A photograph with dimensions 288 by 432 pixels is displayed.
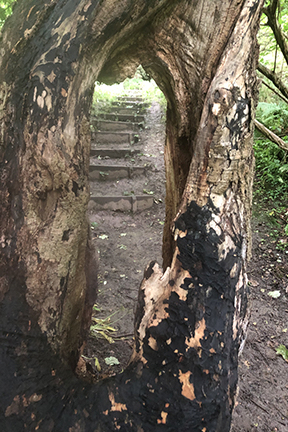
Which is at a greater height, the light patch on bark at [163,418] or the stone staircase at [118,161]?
the stone staircase at [118,161]

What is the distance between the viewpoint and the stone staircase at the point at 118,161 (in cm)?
604

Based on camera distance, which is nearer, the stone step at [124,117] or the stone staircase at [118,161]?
the stone staircase at [118,161]

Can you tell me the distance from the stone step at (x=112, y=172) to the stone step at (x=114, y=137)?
169 cm

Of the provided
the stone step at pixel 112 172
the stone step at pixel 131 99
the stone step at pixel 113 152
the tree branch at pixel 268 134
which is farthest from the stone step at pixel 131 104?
the tree branch at pixel 268 134

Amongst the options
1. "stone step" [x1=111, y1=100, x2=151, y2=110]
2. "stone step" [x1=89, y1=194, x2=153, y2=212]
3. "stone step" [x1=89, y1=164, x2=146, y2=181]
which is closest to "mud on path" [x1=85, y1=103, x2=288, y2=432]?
"stone step" [x1=89, y1=194, x2=153, y2=212]

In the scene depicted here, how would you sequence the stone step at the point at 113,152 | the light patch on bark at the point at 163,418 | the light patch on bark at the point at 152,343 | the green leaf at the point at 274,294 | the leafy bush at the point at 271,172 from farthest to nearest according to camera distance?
the stone step at the point at 113,152, the leafy bush at the point at 271,172, the green leaf at the point at 274,294, the light patch on bark at the point at 152,343, the light patch on bark at the point at 163,418

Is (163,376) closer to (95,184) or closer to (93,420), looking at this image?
(93,420)

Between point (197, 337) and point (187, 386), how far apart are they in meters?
0.21

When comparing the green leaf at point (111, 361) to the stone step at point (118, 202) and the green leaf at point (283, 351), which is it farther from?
the stone step at point (118, 202)

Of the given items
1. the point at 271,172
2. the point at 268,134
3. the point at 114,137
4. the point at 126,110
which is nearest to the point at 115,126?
the point at 114,137

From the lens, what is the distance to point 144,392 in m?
1.34

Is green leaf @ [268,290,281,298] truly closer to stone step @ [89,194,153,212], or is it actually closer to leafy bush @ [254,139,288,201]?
leafy bush @ [254,139,288,201]

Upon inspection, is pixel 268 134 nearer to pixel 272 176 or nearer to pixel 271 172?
pixel 272 176

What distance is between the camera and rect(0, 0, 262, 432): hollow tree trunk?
4.41ft
